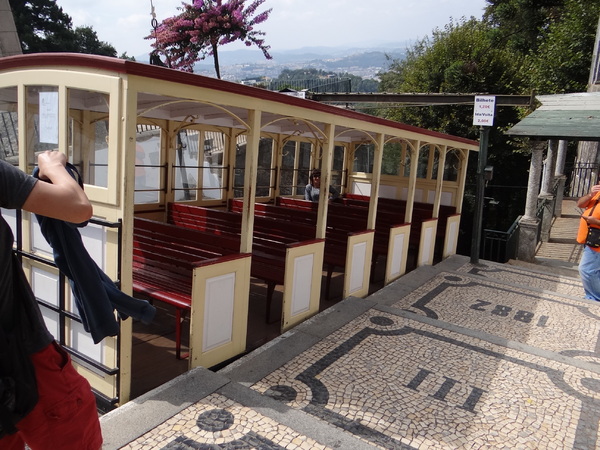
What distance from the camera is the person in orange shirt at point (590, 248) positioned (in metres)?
6.35

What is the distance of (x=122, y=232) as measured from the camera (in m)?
3.15

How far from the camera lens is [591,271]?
677 cm

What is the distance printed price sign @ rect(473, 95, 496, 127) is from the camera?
8312mm

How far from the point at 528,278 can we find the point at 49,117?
26.8 feet

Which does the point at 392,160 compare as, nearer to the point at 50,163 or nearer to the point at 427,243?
the point at 427,243

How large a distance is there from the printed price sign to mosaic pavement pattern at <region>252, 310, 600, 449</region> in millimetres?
4787

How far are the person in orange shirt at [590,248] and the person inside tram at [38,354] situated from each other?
6.63m

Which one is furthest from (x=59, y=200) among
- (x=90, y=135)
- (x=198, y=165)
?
(x=198, y=165)

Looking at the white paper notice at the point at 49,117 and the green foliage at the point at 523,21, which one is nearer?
the white paper notice at the point at 49,117

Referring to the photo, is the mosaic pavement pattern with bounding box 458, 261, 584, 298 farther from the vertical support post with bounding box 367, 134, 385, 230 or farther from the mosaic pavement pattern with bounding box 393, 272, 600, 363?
the vertical support post with bounding box 367, 134, 385, 230

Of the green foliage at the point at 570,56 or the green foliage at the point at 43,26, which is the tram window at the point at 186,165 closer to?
the green foliage at the point at 570,56

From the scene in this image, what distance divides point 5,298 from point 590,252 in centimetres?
724

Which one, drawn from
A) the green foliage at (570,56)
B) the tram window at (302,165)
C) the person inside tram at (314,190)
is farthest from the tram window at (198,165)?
the green foliage at (570,56)

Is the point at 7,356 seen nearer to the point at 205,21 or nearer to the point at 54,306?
the point at 54,306
